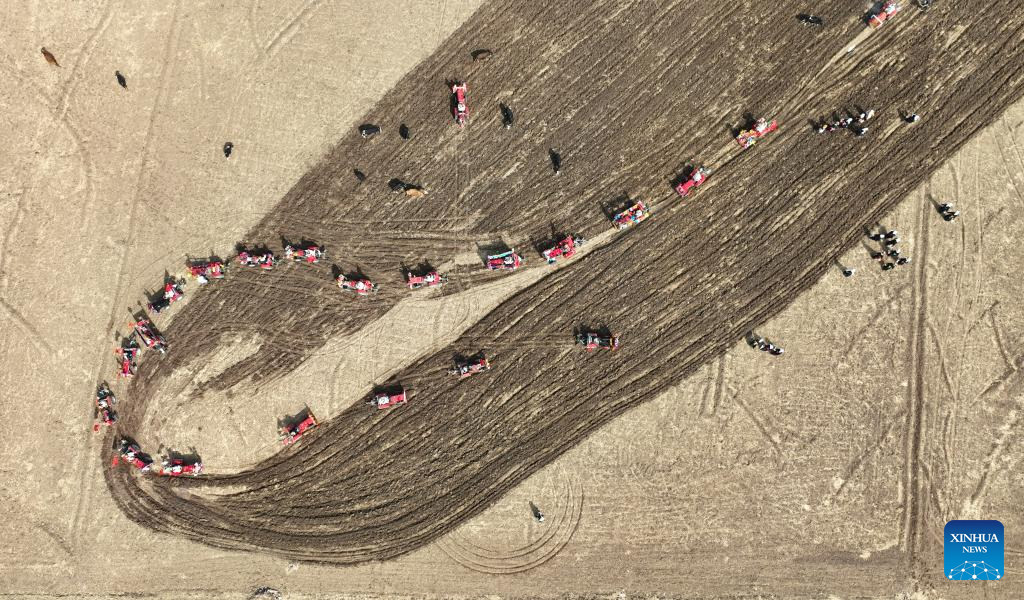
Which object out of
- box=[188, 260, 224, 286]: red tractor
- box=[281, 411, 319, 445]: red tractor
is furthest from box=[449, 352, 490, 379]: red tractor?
box=[188, 260, 224, 286]: red tractor

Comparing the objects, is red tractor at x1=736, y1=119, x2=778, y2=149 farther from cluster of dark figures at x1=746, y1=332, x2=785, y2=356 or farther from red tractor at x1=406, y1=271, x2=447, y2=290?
red tractor at x1=406, y1=271, x2=447, y2=290

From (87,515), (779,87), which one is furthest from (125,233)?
(779,87)

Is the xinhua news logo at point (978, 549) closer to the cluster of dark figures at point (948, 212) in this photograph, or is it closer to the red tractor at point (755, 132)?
the cluster of dark figures at point (948, 212)

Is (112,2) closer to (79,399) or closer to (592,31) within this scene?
(79,399)

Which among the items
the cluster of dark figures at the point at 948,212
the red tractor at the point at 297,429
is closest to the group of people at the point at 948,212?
the cluster of dark figures at the point at 948,212

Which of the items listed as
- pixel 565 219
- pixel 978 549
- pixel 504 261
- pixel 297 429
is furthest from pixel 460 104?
pixel 978 549
